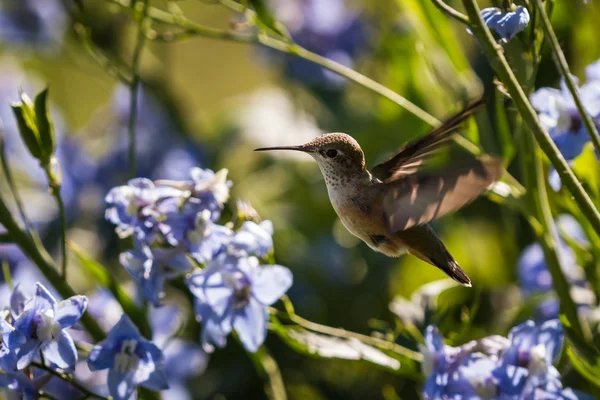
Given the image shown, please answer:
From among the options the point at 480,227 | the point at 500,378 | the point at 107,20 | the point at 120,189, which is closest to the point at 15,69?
the point at 107,20

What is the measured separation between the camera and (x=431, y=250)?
818 millimetres

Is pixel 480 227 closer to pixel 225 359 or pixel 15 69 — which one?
pixel 225 359

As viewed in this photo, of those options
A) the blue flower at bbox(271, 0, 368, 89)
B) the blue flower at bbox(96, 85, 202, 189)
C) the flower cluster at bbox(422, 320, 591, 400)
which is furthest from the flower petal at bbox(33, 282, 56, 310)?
the blue flower at bbox(271, 0, 368, 89)

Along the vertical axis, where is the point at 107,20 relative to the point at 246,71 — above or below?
above

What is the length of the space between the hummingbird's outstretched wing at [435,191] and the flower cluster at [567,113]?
0.16 meters

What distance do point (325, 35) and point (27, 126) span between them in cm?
94

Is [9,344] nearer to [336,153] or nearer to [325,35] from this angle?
[336,153]

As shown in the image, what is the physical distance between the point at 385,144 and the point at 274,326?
66 centimetres

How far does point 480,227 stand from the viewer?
1.48m

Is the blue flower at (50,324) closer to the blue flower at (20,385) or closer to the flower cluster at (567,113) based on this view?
the blue flower at (20,385)

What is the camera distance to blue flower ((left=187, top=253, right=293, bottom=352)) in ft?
2.65

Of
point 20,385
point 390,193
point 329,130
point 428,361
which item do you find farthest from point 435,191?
point 329,130

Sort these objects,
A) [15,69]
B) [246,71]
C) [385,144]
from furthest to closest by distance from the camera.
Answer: [246,71], [15,69], [385,144]

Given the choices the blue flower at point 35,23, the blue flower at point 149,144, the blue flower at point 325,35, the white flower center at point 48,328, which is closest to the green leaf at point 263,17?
the white flower center at point 48,328
